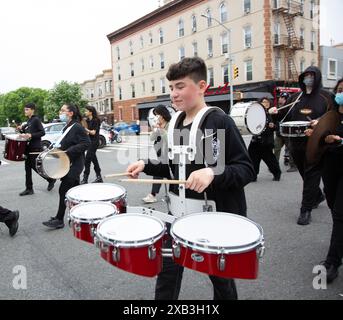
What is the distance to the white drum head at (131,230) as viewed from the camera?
77.8 inches

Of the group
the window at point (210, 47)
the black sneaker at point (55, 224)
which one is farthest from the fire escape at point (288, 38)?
the black sneaker at point (55, 224)

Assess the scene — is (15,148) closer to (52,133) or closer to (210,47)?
(52,133)

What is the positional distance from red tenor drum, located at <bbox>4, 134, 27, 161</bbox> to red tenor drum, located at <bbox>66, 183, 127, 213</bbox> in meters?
4.62

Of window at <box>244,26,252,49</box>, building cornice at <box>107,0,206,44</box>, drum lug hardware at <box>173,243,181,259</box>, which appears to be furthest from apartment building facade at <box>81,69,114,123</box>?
drum lug hardware at <box>173,243,181,259</box>

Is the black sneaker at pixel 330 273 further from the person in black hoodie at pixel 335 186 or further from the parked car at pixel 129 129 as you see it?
the parked car at pixel 129 129

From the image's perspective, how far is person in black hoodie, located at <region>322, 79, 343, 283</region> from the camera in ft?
10.8

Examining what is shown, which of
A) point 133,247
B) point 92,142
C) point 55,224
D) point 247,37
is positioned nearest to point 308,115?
point 133,247

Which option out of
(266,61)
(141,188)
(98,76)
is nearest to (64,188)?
(141,188)

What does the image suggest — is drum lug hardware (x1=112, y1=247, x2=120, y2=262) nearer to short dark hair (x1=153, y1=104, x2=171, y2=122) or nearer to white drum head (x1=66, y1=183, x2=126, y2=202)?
white drum head (x1=66, y1=183, x2=126, y2=202)

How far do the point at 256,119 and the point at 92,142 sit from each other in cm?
413

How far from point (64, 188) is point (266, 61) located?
27999mm
